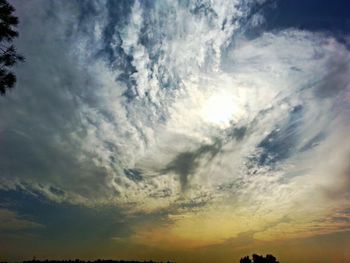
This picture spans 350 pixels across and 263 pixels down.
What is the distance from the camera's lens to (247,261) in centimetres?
5150

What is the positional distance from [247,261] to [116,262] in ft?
213

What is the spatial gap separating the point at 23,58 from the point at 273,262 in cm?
4781

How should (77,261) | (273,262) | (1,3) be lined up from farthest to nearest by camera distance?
(77,261) → (273,262) → (1,3)

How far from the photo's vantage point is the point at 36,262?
76.3 metres

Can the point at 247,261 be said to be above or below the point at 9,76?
below

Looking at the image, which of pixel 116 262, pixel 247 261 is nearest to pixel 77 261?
pixel 116 262

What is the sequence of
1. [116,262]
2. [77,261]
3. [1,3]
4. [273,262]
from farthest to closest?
[116,262] < [77,261] < [273,262] < [1,3]

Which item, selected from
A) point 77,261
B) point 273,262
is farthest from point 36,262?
point 273,262

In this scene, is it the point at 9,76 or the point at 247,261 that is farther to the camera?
the point at 247,261

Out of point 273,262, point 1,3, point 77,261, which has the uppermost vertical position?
point 1,3

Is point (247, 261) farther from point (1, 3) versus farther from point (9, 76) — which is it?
point (1, 3)

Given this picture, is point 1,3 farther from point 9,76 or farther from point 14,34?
point 9,76

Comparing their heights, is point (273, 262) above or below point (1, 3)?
below

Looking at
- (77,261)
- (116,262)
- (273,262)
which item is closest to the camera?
(273,262)
